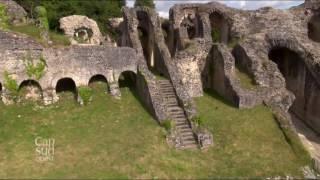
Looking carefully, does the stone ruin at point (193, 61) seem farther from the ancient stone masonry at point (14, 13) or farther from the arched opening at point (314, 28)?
the ancient stone masonry at point (14, 13)

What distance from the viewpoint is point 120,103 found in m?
24.8

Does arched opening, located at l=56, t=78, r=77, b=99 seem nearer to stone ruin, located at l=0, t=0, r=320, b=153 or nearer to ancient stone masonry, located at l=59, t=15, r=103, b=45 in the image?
stone ruin, located at l=0, t=0, r=320, b=153

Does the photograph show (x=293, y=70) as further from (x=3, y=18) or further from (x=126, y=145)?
(x=3, y=18)

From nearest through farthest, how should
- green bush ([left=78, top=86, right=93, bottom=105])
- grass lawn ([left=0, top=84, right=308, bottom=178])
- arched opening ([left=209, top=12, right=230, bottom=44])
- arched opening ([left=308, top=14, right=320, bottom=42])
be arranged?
grass lawn ([left=0, top=84, right=308, bottom=178])
green bush ([left=78, top=86, right=93, bottom=105])
arched opening ([left=209, top=12, right=230, bottom=44])
arched opening ([left=308, top=14, right=320, bottom=42])

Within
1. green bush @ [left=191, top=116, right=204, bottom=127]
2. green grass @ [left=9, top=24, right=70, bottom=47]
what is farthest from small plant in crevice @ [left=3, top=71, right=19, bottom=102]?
green bush @ [left=191, top=116, right=204, bottom=127]

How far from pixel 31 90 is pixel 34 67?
1421 mm

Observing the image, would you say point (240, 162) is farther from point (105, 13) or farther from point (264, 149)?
point (105, 13)

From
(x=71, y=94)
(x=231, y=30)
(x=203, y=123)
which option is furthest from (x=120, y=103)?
(x=231, y=30)

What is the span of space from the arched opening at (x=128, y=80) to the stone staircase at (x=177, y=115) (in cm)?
239

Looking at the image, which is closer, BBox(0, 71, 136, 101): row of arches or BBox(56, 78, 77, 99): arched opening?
BBox(0, 71, 136, 101): row of arches

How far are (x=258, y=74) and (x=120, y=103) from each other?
27.2 feet

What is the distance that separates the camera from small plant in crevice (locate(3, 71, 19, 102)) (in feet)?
77.2

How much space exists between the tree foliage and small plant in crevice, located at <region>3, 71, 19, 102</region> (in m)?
19.0

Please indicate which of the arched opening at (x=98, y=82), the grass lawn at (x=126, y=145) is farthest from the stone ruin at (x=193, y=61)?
the grass lawn at (x=126, y=145)
